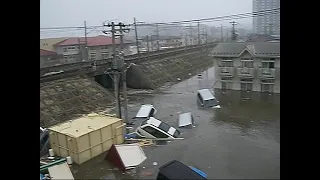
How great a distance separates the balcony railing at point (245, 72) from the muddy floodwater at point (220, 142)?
0.31 metres

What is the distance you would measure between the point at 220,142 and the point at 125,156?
842 mm

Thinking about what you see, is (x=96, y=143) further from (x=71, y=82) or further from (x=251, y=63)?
(x=251, y=63)

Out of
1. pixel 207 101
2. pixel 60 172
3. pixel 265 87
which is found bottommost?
pixel 60 172

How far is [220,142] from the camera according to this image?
2572mm

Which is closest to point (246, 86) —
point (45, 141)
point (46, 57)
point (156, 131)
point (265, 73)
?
point (265, 73)

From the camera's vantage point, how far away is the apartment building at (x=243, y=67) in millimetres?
4594

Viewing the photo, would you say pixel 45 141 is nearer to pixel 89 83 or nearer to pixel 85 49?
pixel 89 83

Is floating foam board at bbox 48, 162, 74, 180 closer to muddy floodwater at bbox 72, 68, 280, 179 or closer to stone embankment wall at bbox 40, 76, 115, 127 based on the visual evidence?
muddy floodwater at bbox 72, 68, 280, 179

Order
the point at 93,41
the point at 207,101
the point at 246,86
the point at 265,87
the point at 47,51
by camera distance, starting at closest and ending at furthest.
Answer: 1. the point at 47,51
2. the point at 207,101
3. the point at 265,87
4. the point at 246,86
5. the point at 93,41

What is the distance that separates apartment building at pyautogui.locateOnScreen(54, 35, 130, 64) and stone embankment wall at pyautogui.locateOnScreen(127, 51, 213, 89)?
68 centimetres

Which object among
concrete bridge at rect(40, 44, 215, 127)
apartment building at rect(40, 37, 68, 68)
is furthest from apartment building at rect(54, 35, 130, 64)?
apartment building at rect(40, 37, 68, 68)

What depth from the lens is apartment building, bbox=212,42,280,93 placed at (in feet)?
15.1
